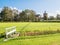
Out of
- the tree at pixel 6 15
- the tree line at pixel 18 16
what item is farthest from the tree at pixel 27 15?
the tree at pixel 6 15

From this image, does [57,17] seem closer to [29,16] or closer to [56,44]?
[29,16]

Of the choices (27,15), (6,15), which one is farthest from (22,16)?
(6,15)

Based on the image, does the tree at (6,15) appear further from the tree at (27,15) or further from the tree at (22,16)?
Result: the tree at (27,15)

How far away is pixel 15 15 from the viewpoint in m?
107

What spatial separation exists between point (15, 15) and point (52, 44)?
96.4 metres

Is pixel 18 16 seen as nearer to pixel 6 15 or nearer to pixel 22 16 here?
pixel 22 16

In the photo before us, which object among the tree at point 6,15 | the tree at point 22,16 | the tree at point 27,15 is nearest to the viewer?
the tree at point 6,15

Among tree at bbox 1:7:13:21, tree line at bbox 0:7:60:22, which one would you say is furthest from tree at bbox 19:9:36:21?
tree at bbox 1:7:13:21

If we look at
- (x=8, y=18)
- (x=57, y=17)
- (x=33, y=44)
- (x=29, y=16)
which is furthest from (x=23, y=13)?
(x=33, y=44)

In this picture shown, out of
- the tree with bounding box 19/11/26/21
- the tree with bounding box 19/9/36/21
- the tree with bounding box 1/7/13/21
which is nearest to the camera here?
the tree with bounding box 1/7/13/21

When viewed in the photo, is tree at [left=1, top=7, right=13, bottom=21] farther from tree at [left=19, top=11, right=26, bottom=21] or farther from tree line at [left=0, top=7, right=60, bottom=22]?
tree at [left=19, top=11, right=26, bottom=21]

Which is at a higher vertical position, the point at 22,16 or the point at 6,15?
the point at 6,15

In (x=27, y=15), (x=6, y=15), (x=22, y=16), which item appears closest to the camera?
(x=6, y=15)

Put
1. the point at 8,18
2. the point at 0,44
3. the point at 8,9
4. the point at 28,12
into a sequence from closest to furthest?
the point at 0,44, the point at 8,18, the point at 8,9, the point at 28,12
